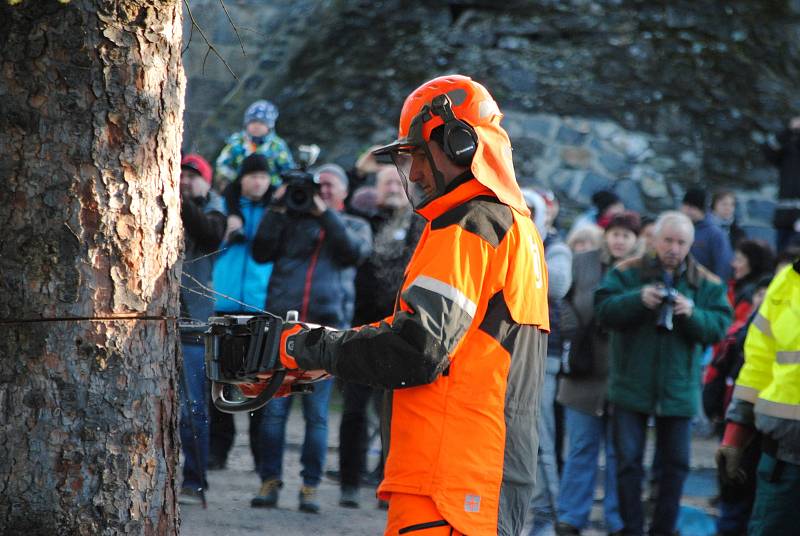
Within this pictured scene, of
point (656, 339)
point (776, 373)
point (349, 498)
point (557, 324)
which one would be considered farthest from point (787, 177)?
point (776, 373)

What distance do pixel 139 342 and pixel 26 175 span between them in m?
0.58

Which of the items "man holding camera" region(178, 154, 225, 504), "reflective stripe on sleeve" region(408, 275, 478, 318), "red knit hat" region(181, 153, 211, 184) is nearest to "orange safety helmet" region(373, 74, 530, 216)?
"reflective stripe on sleeve" region(408, 275, 478, 318)

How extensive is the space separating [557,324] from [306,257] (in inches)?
61.9

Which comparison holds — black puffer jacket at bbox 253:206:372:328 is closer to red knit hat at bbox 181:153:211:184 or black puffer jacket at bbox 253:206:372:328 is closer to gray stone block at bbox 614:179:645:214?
red knit hat at bbox 181:153:211:184

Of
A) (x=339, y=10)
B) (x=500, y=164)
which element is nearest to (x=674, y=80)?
(x=339, y=10)

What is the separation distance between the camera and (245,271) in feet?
24.5

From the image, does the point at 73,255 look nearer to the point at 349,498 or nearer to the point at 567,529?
the point at 349,498

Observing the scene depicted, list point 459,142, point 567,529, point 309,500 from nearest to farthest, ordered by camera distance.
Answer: point 459,142, point 309,500, point 567,529

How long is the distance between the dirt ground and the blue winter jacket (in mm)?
1123

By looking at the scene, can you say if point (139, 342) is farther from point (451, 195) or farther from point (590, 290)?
point (590, 290)

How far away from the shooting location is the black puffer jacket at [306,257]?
7.04 meters

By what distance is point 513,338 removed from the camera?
11.6 ft

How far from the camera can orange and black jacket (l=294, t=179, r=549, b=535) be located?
11.0ft

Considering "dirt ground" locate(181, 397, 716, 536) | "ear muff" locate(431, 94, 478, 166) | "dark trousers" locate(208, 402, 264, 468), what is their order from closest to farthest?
"ear muff" locate(431, 94, 478, 166), "dirt ground" locate(181, 397, 716, 536), "dark trousers" locate(208, 402, 264, 468)
